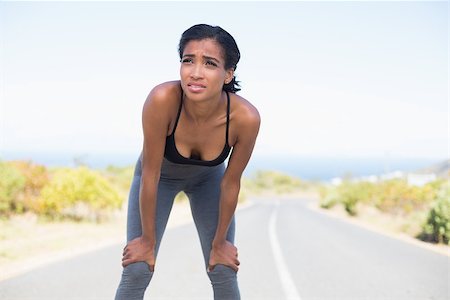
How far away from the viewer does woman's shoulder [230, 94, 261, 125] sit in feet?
10.6

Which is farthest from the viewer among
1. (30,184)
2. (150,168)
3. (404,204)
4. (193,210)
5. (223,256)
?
(404,204)

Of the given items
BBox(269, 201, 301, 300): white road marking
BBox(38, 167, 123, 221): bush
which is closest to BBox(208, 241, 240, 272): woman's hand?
BBox(269, 201, 301, 300): white road marking

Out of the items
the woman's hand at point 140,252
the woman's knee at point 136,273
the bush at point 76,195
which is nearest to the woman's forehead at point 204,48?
the woman's hand at point 140,252

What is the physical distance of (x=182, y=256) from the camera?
9.96 meters

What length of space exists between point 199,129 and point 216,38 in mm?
517

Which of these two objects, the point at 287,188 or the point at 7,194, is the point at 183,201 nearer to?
the point at 7,194

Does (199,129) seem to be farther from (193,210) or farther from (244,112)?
(193,210)

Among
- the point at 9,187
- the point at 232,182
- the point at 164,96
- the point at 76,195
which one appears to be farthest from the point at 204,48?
the point at 76,195

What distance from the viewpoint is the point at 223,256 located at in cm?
335

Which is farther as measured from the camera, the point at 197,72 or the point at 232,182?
the point at 232,182

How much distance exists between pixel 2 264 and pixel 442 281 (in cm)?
617

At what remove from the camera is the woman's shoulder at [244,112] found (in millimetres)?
3217

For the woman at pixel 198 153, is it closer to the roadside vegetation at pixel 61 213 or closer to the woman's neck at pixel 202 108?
the woman's neck at pixel 202 108

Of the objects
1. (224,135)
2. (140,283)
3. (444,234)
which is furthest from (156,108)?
(444,234)
